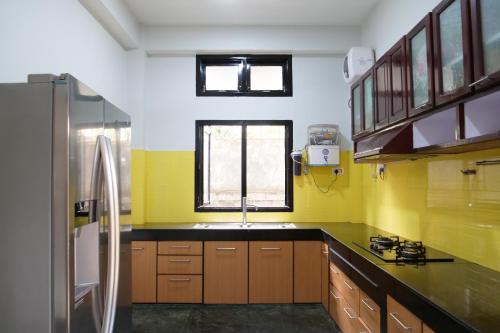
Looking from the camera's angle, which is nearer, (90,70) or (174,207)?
(90,70)

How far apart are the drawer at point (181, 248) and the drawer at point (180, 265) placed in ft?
0.17

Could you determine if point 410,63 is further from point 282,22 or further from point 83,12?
point 83,12

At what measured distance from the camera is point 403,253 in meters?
2.30

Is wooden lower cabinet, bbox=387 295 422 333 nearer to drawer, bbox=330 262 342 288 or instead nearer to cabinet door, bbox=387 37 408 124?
drawer, bbox=330 262 342 288

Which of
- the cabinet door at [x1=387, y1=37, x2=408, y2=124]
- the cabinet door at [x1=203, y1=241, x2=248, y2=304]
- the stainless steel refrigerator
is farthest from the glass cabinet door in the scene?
the stainless steel refrigerator

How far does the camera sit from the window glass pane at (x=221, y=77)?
14.1 feet

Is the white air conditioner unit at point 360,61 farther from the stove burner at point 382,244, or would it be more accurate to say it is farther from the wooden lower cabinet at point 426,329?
the wooden lower cabinet at point 426,329

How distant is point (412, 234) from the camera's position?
2.87 metres

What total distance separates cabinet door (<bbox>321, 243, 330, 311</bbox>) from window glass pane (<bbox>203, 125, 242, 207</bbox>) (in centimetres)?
122

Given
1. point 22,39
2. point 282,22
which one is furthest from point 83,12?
point 282,22

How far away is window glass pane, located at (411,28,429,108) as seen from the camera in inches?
77.9

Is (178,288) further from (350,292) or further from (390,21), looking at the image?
(390,21)

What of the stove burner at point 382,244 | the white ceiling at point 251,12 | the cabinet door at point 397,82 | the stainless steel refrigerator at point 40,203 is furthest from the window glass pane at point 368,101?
the stainless steel refrigerator at point 40,203

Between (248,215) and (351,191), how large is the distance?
129 cm
